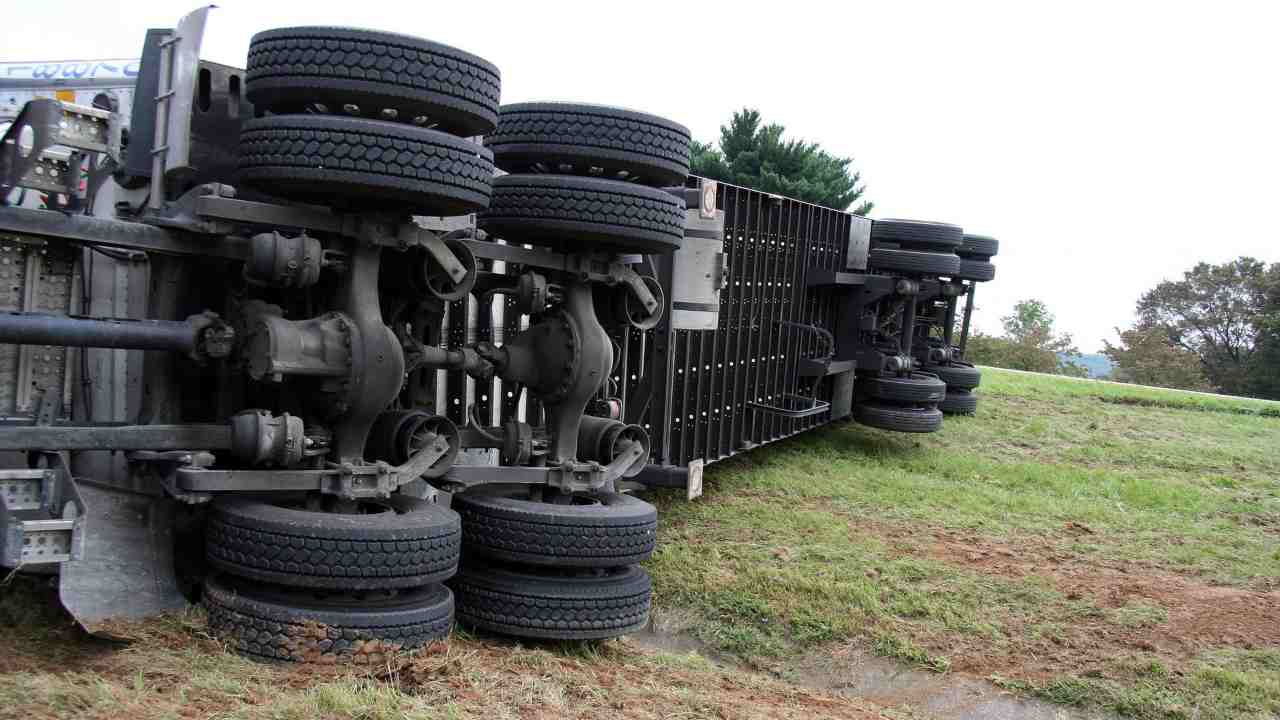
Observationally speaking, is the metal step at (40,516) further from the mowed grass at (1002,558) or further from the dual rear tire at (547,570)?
the mowed grass at (1002,558)

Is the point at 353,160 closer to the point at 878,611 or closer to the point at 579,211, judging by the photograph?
the point at 579,211

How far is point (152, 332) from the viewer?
4.64m

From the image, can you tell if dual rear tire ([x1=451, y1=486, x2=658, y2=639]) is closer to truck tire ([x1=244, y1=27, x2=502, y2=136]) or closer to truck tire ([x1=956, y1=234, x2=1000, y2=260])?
truck tire ([x1=244, y1=27, x2=502, y2=136])

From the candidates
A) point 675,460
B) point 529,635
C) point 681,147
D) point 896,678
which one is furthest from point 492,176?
point 675,460

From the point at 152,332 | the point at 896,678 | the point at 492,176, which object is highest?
the point at 492,176

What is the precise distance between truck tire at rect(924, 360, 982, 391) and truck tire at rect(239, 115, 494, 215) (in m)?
11.2

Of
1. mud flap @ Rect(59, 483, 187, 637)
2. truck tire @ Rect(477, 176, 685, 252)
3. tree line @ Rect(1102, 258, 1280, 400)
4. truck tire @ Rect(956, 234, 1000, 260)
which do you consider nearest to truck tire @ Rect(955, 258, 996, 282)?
truck tire @ Rect(956, 234, 1000, 260)

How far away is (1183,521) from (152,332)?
8.28 m

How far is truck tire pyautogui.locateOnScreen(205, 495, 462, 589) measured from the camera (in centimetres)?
449

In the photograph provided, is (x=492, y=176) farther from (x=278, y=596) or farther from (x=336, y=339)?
(x=278, y=596)

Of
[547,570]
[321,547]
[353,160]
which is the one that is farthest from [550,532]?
[353,160]

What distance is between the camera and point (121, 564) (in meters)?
4.67

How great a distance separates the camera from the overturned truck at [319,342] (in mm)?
4488

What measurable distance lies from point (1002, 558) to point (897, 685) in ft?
8.35
